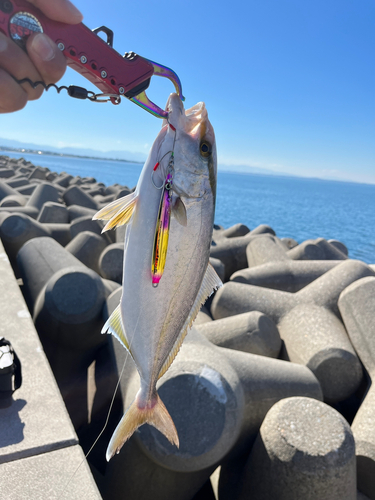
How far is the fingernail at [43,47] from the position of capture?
65.0 inches

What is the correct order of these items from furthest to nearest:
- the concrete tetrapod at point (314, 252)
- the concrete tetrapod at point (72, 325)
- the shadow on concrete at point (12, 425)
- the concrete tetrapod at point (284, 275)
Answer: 1. the concrete tetrapod at point (314, 252)
2. the concrete tetrapod at point (284, 275)
3. the concrete tetrapod at point (72, 325)
4. the shadow on concrete at point (12, 425)

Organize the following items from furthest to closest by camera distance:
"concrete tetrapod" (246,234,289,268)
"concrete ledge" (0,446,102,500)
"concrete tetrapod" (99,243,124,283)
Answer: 1. "concrete tetrapod" (246,234,289,268)
2. "concrete tetrapod" (99,243,124,283)
3. "concrete ledge" (0,446,102,500)

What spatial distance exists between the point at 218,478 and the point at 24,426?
6.42ft

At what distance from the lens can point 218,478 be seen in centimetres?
351

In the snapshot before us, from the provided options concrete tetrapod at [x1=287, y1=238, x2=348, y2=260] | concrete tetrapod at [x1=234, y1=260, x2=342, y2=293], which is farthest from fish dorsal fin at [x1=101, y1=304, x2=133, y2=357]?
concrete tetrapod at [x1=287, y1=238, x2=348, y2=260]

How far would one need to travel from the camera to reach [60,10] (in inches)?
65.2

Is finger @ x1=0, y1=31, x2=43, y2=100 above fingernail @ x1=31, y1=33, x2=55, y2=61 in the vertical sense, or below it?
below

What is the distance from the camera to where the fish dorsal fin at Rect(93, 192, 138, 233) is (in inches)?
70.0

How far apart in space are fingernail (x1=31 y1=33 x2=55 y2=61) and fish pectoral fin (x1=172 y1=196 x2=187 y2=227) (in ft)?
2.79

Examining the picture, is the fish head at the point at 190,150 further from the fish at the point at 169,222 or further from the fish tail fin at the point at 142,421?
the fish tail fin at the point at 142,421

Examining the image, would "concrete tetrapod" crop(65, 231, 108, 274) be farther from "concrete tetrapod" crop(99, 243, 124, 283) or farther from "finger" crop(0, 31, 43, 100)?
"finger" crop(0, 31, 43, 100)

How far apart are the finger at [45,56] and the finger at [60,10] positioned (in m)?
0.10

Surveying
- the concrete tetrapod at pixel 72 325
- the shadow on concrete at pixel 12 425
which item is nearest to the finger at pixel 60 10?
the shadow on concrete at pixel 12 425

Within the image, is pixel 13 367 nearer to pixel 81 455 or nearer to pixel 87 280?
pixel 81 455
